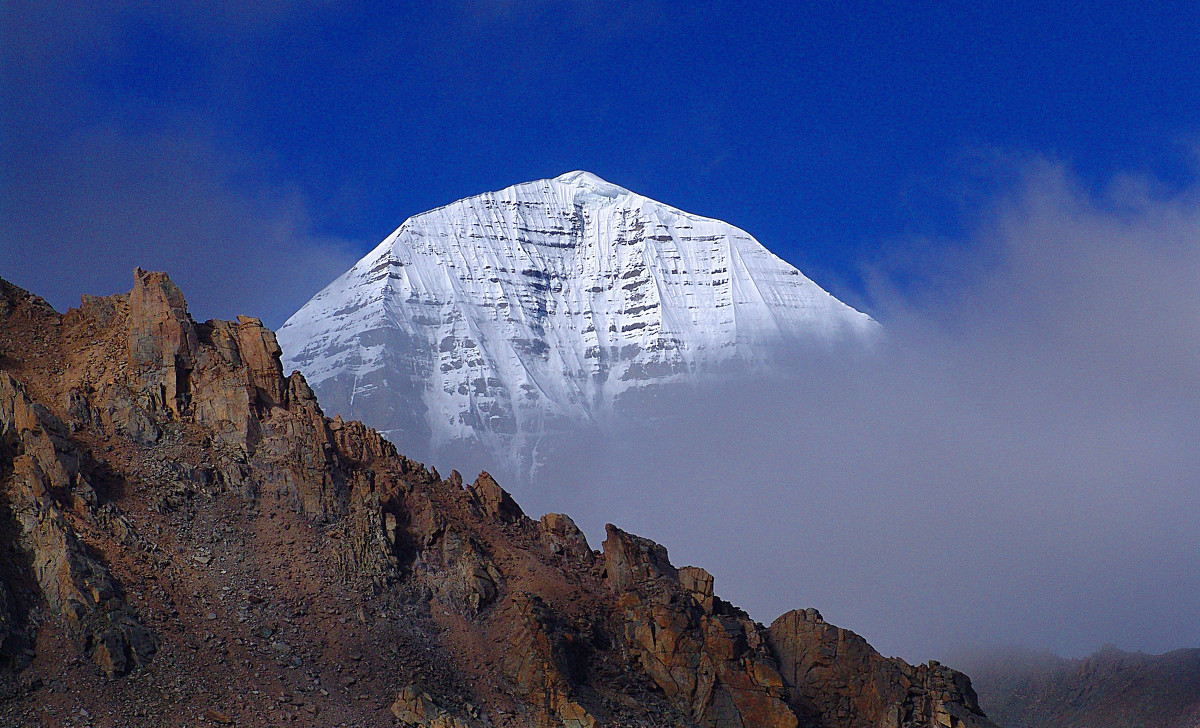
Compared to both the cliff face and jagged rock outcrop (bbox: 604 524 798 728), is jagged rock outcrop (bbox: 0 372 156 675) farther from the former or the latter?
jagged rock outcrop (bbox: 604 524 798 728)

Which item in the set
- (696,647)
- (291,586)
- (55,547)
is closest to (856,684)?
(696,647)

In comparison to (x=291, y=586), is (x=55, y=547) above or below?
below

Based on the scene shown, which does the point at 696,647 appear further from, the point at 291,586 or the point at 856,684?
the point at 291,586

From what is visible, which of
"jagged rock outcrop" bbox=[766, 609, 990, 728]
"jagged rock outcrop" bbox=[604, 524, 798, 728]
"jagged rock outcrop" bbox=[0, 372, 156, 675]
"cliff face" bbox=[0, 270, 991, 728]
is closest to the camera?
"jagged rock outcrop" bbox=[0, 372, 156, 675]

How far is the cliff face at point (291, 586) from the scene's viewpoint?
81750 mm

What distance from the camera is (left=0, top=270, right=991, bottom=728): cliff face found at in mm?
81750

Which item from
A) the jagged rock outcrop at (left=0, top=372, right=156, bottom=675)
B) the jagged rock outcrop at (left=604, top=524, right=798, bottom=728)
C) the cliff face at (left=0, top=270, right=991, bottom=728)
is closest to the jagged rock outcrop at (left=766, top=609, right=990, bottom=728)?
the cliff face at (left=0, top=270, right=991, bottom=728)

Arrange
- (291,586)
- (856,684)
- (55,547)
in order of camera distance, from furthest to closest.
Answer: (856,684) → (291,586) → (55,547)

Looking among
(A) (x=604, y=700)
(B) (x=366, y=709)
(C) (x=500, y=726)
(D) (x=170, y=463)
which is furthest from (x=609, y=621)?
(D) (x=170, y=463)

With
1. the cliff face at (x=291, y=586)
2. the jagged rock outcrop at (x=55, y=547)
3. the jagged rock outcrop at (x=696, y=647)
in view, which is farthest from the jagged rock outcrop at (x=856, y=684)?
the jagged rock outcrop at (x=55, y=547)

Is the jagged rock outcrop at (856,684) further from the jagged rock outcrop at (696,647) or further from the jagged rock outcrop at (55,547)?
the jagged rock outcrop at (55,547)

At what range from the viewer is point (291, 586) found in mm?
91062

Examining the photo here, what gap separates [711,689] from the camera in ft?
311

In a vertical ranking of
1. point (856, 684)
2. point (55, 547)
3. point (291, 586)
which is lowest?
point (55, 547)
